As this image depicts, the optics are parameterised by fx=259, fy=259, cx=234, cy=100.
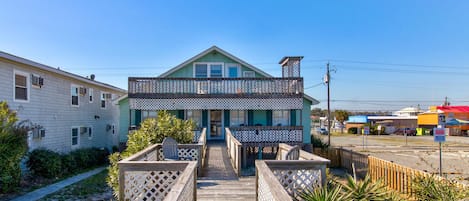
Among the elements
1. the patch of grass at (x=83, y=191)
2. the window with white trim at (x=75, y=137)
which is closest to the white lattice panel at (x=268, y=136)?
the patch of grass at (x=83, y=191)

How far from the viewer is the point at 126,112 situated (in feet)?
60.1

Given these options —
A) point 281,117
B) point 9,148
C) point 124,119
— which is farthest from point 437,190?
point 124,119

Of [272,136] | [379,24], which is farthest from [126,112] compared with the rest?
[379,24]

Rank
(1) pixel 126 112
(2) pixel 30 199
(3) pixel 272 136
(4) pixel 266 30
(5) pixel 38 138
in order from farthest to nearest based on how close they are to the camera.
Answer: (4) pixel 266 30 < (1) pixel 126 112 < (3) pixel 272 136 < (5) pixel 38 138 < (2) pixel 30 199

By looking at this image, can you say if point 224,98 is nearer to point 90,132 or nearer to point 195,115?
point 195,115

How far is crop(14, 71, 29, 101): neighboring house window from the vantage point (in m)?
12.1

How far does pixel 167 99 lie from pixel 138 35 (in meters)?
7.35

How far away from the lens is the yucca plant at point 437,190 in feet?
16.8

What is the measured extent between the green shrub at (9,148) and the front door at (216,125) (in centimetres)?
1022

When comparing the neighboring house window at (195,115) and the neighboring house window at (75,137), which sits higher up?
the neighboring house window at (195,115)

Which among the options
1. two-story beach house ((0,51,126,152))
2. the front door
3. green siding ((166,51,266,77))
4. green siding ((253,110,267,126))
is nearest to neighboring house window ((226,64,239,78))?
green siding ((166,51,266,77))

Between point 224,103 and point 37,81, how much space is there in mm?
9964

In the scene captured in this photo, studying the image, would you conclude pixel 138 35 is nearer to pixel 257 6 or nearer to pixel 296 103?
pixel 257 6

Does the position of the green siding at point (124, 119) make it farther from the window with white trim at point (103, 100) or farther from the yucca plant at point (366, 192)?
the yucca plant at point (366, 192)
